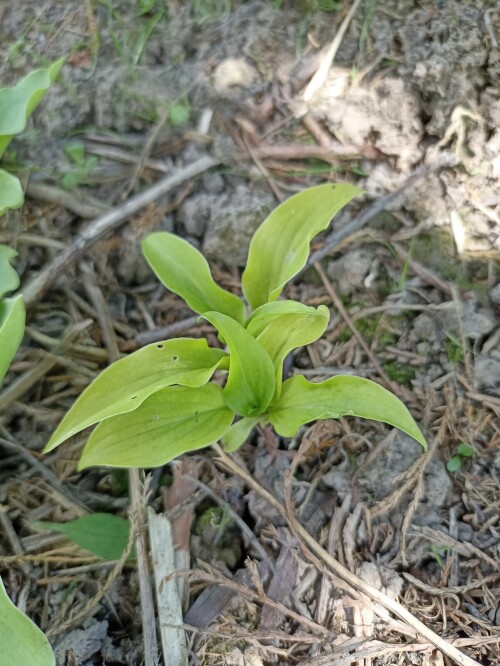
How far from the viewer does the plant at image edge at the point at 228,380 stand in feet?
3.75

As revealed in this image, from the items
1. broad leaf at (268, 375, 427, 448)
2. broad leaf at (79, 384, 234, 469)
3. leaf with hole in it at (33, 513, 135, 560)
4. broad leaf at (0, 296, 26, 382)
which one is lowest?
leaf with hole in it at (33, 513, 135, 560)

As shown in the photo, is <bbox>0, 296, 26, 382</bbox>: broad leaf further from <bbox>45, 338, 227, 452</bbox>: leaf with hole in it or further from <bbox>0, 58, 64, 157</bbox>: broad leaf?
<bbox>0, 58, 64, 157</bbox>: broad leaf

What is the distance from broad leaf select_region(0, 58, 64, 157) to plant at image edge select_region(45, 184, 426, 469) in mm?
464

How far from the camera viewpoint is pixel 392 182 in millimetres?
1574

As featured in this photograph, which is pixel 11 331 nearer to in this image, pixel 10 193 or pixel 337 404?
pixel 10 193

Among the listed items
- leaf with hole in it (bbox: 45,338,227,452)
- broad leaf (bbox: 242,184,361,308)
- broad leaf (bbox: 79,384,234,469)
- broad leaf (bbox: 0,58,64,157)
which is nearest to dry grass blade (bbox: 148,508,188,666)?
broad leaf (bbox: 79,384,234,469)

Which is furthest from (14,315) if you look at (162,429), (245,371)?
(245,371)

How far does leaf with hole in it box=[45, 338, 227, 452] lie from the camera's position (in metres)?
1.11

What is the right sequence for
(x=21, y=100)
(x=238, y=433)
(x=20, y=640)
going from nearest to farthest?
1. (x=20, y=640)
2. (x=238, y=433)
3. (x=21, y=100)

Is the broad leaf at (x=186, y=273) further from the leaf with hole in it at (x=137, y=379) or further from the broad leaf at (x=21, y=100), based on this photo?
the broad leaf at (x=21, y=100)

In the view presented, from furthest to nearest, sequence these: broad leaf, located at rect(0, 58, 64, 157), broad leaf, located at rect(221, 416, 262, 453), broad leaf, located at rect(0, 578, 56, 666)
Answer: broad leaf, located at rect(0, 58, 64, 157) < broad leaf, located at rect(221, 416, 262, 453) < broad leaf, located at rect(0, 578, 56, 666)

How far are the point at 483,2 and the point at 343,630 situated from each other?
164 cm

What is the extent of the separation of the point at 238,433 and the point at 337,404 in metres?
0.26

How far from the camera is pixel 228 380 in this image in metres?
1.21
